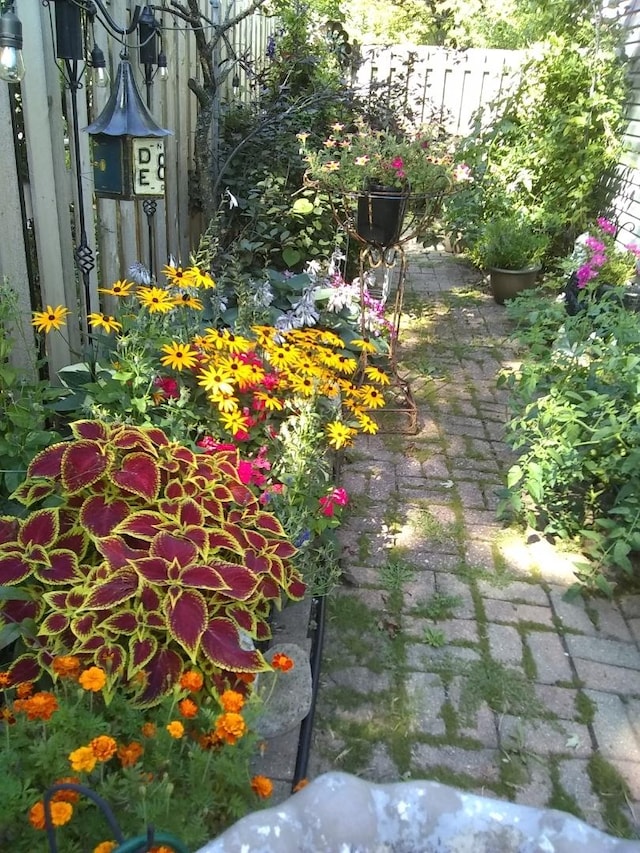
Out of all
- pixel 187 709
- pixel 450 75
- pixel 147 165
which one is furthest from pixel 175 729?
pixel 450 75

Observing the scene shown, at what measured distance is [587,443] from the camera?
101 inches

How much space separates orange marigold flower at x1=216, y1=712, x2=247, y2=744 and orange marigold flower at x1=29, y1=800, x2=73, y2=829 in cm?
31

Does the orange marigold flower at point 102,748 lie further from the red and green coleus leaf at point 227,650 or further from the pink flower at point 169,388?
the pink flower at point 169,388

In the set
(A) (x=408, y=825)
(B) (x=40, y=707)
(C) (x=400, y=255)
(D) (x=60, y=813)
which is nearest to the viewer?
(A) (x=408, y=825)

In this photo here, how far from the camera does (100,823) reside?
1.30 meters

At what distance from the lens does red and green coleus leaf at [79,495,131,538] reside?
183 centimetres

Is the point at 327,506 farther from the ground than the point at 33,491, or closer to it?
closer to it

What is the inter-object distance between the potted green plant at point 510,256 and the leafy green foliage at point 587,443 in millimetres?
2961

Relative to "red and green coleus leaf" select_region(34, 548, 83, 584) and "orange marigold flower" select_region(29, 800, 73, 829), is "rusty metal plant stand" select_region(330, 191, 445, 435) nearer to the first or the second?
"red and green coleus leaf" select_region(34, 548, 83, 584)

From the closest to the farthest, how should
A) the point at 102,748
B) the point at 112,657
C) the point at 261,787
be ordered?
the point at 102,748 → the point at 261,787 → the point at 112,657

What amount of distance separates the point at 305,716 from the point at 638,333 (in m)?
1.86

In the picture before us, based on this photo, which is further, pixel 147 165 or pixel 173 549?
pixel 147 165

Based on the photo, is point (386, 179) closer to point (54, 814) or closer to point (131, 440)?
point (131, 440)

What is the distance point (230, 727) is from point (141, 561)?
Result: 474mm
